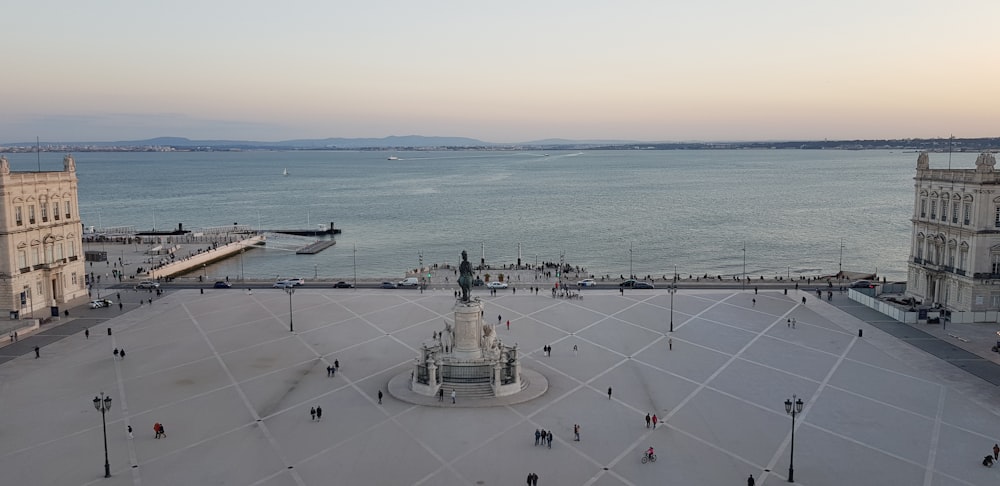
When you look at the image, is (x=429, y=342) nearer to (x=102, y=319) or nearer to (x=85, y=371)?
(x=85, y=371)

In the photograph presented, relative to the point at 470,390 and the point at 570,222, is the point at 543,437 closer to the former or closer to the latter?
the point at 470,390

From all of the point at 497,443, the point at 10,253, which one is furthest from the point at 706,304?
the point at 10,253

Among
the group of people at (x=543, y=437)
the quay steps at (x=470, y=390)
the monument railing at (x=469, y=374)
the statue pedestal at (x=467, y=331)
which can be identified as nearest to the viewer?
the group of people at (x=543, y=437)

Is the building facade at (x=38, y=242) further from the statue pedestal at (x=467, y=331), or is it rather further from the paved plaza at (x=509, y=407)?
the statue pedestal at (x=467, y=331)

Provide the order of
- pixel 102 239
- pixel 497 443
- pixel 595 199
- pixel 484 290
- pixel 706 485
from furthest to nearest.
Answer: pixel 595 199 → pixel 102 239 → pixel 484 290 → pixel 497 443 → pixel 706 485

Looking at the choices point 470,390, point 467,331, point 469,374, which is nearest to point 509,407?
point 470,390

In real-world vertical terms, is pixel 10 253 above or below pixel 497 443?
above


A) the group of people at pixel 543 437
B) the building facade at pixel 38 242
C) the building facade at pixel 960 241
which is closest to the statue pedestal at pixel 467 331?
the group of people at pixel 543 437
